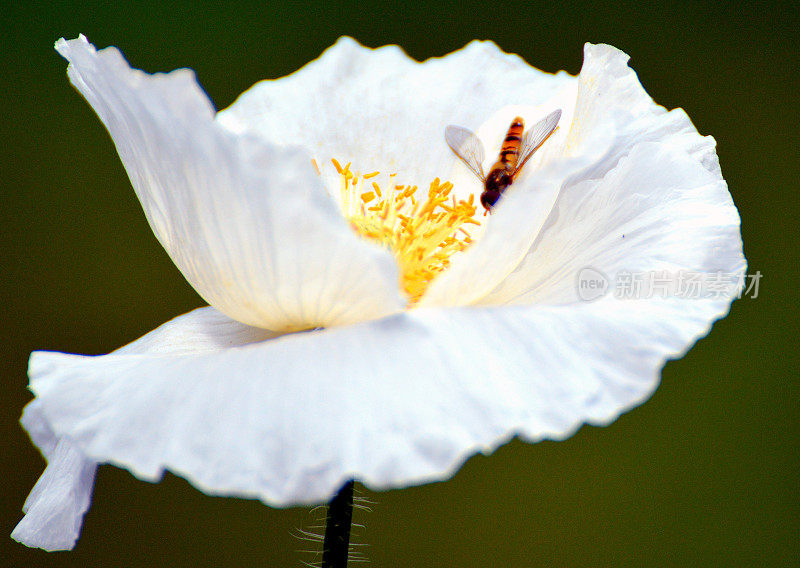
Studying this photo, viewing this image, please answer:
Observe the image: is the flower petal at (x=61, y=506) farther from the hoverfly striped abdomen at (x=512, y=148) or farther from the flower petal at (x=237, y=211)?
the hoverfly striped abdomen at (x=512, y=148)

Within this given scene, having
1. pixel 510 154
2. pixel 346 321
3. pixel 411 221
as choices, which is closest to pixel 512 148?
pixel 510 154

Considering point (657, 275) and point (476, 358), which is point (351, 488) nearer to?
point (476, 358)

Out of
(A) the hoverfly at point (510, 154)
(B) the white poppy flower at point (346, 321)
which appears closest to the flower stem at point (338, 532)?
(B) the white poppy flower at point (346, 321)

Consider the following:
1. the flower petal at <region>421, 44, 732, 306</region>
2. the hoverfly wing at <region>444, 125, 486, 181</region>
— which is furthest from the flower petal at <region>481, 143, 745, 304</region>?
the hoverfly wing at <region>444, 125, 486, 181</region>

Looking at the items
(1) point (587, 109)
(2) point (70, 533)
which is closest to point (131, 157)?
(2) point (70, 533)

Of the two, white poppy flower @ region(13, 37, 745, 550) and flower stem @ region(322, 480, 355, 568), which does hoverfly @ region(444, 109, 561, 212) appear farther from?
flower stem @ region(322, 480, 355, 568)

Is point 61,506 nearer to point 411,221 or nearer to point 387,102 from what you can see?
point 411,221
